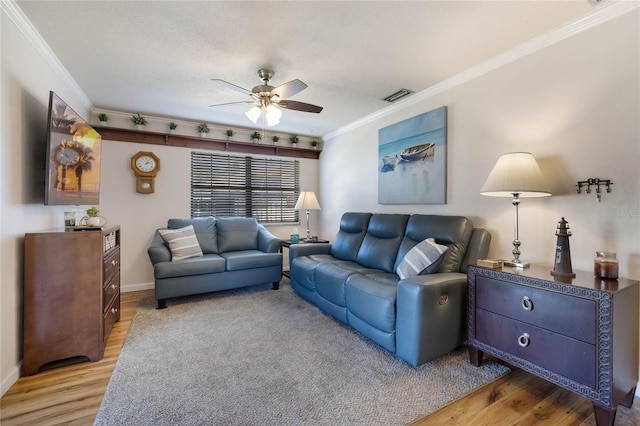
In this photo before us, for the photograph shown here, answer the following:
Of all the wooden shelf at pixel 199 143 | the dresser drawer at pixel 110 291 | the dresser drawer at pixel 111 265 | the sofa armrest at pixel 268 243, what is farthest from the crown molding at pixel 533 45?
the dresser drawer at pixel 110 291

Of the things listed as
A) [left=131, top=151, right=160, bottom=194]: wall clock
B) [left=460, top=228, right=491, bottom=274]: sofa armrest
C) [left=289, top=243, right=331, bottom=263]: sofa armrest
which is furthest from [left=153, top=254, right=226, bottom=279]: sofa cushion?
[left=460, top=228, right=491, bottom=274]: sofa armrest

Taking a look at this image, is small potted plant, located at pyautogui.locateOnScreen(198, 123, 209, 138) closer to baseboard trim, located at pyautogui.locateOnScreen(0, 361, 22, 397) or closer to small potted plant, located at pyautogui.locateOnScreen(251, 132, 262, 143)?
small potted plant, located at pyautogui.locateOnScreen(251, 132, 262, 143)

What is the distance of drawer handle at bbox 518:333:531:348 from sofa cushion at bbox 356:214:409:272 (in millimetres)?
1250

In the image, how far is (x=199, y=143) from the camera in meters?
4.34

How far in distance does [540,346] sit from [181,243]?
3.55 metres

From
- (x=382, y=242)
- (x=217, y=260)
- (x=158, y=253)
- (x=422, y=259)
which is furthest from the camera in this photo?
(x=217, y=260)

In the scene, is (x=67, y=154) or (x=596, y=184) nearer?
(x=596, y=184)

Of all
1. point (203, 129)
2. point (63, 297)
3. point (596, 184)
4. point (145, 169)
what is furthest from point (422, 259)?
→ point (145, 169)

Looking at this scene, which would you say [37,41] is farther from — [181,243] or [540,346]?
[540,346]

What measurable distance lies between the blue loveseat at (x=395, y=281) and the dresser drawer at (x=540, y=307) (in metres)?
0.23

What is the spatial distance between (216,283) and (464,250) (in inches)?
108

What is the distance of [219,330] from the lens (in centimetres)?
266

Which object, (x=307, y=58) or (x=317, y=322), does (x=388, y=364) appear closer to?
(x=317, y=322)

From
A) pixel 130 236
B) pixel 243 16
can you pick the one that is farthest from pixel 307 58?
pixel 130 236
